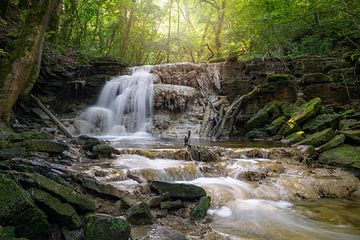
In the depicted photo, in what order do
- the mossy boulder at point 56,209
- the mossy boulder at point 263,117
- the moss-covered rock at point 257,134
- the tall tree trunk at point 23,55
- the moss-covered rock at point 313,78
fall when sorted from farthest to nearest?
the moss-covered rock at point 313,78 → the mossy boulder at point 263,117 → the moss-covered rock at point 257,134 → the tall tree trunk at point 23,55 → the mossy boulder at point 56,209

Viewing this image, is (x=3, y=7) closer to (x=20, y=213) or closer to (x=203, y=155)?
(x=203, y=155)

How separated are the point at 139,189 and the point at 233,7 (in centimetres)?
1690

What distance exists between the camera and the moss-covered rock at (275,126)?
1039cm

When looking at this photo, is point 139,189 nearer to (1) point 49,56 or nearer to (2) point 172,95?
(2) point 172,95

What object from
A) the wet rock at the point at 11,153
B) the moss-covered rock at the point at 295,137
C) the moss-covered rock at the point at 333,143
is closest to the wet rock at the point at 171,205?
the wet rock at the point at 11,153

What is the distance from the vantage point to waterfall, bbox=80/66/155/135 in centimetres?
1212

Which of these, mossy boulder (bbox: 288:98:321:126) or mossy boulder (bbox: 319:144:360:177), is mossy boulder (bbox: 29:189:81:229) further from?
mossy boulder (bbox: 288:98:321:126)

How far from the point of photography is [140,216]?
3.31 meters

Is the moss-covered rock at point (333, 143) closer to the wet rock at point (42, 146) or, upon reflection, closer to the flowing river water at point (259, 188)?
the flowing river water at point (259, 188)

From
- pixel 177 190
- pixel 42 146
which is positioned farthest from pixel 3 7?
pixel 177 190

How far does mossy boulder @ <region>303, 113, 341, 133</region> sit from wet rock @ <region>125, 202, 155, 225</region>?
713 centimetres

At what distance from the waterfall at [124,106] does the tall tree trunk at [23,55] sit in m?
5.11

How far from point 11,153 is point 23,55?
3.48 meters

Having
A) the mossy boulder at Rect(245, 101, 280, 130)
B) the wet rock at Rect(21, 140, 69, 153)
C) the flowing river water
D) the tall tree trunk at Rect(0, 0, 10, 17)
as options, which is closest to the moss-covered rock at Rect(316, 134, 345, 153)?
the flowing river water
